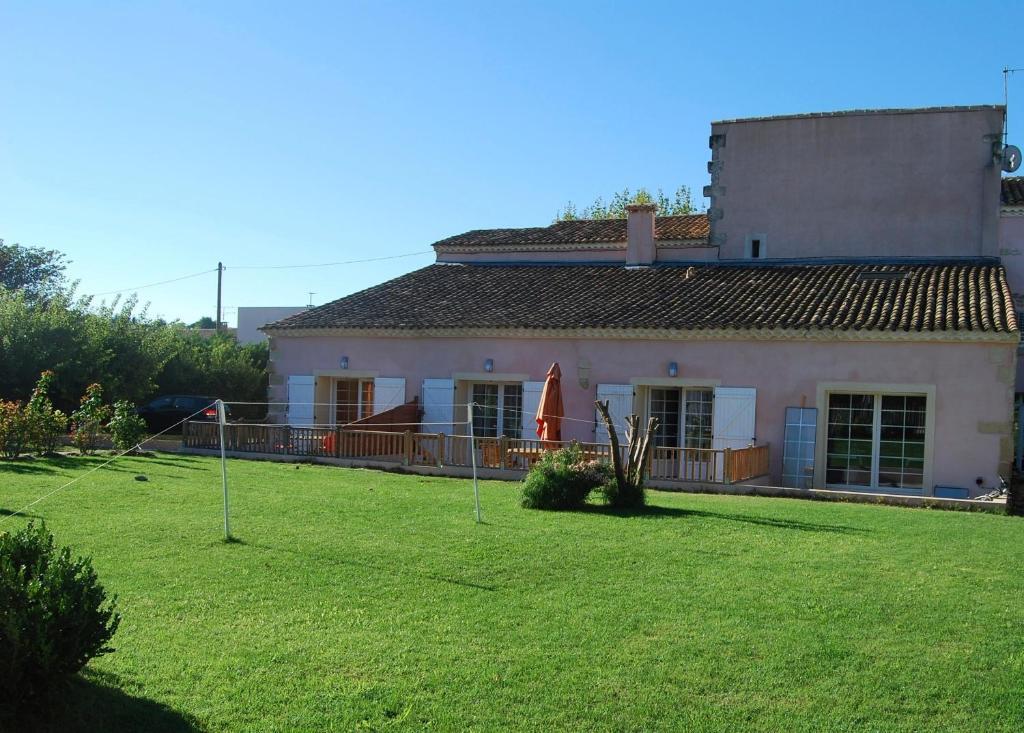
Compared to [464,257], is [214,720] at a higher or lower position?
lower

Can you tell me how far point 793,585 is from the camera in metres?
8.03

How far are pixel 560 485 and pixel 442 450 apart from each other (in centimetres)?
575

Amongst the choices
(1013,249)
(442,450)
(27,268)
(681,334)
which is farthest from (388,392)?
(27,268)

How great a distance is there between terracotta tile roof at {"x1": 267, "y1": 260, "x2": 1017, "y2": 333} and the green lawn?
24.1ft

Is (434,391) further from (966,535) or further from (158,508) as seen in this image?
(966,535)

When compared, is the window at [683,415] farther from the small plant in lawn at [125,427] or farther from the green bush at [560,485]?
the small plant in lawn at [125,427]

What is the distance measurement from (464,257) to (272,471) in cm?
1129

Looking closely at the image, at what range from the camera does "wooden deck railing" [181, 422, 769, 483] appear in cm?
1656

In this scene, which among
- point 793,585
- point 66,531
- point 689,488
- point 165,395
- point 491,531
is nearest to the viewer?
point 793,585

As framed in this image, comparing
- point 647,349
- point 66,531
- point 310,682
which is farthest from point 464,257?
point 310,682

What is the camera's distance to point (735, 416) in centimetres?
1864

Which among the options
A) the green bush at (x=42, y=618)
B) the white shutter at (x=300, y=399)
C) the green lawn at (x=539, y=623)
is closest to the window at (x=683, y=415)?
the white shutter at (x=300, y=399)

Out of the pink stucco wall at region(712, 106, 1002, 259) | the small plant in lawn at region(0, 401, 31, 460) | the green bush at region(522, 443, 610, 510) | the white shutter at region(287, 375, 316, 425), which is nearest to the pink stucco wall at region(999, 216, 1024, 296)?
the pink stucco wall at region(712, 106, 1002, 259)

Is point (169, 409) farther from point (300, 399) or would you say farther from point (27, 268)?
point (27, 268)
